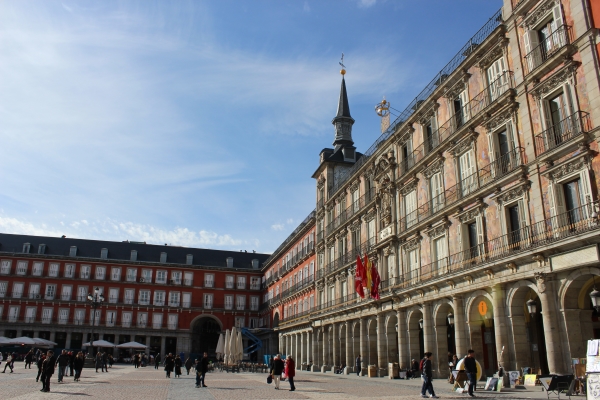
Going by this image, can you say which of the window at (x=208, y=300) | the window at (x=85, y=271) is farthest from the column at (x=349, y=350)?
the window at (x=85, y=271)

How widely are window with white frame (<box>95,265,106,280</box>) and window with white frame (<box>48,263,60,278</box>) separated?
4.89 metres

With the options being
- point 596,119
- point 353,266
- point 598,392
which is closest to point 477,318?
point 596,119

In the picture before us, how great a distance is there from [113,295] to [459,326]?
55.1 meters

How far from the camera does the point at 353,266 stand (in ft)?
122

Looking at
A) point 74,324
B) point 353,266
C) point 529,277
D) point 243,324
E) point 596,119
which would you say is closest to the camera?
point 596,119

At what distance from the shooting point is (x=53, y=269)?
218 feet

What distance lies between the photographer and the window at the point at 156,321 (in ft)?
219

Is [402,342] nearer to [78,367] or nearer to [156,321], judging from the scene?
[78,367]

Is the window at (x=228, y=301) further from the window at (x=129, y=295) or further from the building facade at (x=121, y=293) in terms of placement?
the window at (x=129, y=295)

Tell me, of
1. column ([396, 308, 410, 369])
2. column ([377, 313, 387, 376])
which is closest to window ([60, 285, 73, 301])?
column ([377, 313, 387, 376])

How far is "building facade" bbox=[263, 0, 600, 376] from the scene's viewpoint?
17.0 metres

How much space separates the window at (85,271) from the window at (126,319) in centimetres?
707

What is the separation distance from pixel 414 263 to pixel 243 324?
4636cm

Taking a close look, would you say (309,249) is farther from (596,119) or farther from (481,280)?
(596,119)
